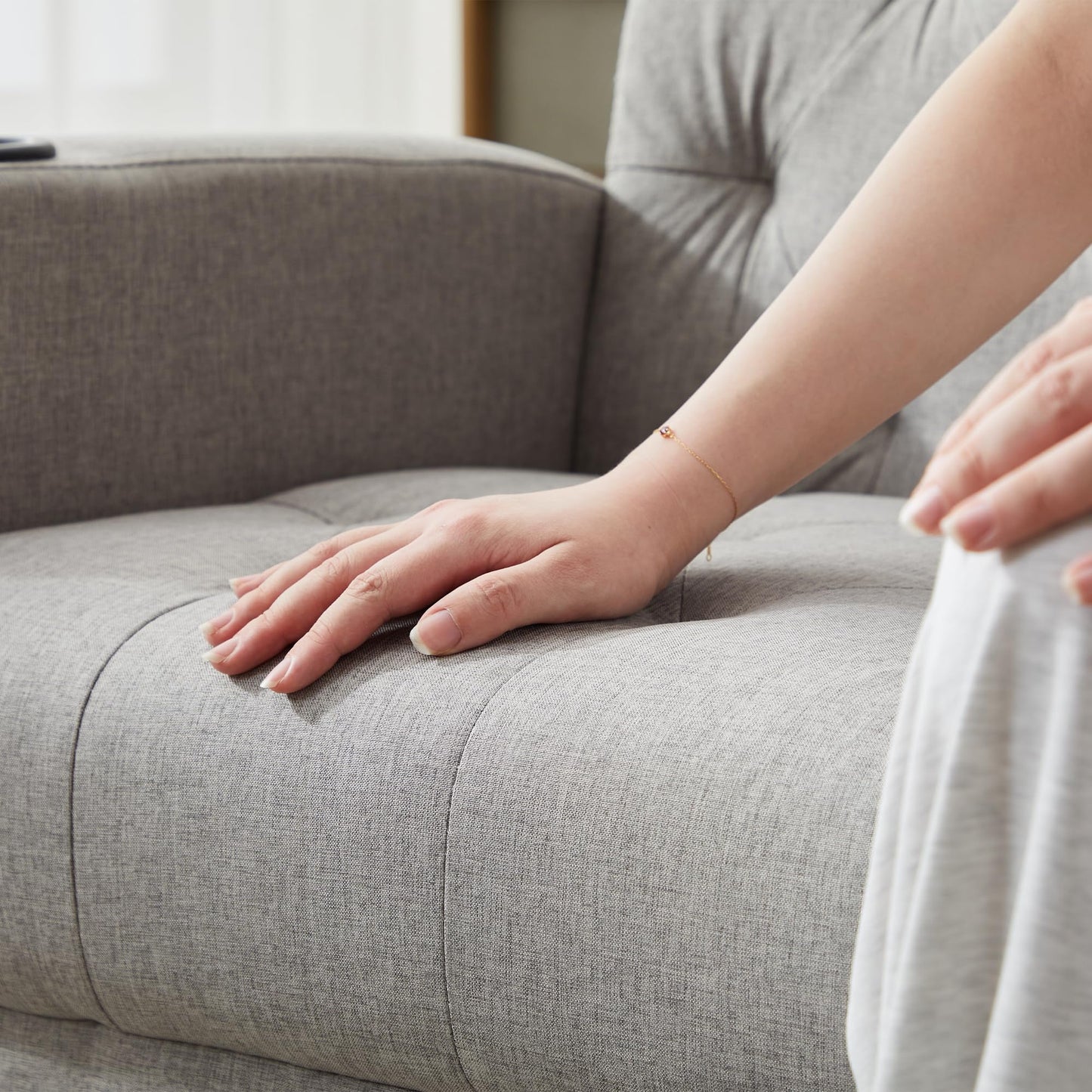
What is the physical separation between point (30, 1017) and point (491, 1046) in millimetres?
317

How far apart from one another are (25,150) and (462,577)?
0.54m

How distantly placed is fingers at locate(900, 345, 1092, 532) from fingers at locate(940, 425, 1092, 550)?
1 centimetres

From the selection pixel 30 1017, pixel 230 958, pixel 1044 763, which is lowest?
pixel 30 1017

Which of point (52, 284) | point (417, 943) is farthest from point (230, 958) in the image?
point (52, 284)

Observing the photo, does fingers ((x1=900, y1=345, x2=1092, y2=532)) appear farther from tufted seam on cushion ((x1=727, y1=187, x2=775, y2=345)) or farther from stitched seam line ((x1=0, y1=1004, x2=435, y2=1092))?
tufted seam on cushion ((x1=727, y1=187, x2=775, y2=345))

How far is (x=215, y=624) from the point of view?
70cm

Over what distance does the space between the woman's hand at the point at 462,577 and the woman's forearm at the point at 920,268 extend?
0.04 metres

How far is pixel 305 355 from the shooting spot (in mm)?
1157

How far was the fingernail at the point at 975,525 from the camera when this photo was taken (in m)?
0.34

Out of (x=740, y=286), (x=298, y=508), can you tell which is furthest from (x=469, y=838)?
(x=740, y=286)

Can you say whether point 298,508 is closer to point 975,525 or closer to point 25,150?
point 25,150

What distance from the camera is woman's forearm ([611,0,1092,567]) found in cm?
72

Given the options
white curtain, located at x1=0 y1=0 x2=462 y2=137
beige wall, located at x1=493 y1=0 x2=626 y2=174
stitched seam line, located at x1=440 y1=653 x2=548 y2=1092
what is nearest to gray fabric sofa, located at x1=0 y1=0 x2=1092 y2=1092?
stitched seam line, located at x1=440 y1=653 x2=548 y2=1092

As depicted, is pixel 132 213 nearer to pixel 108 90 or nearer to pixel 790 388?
pixel 790 388
